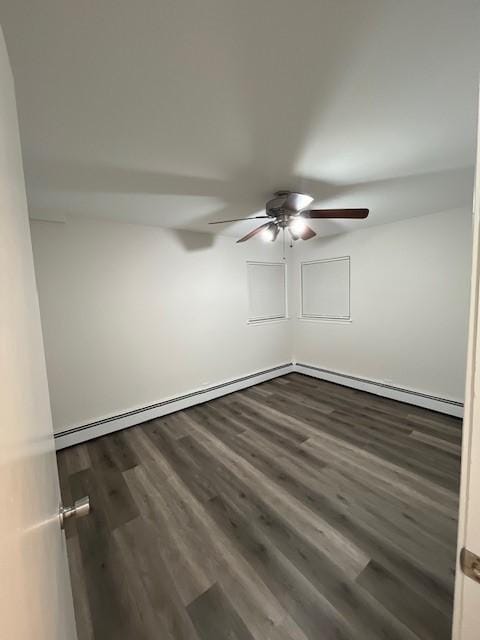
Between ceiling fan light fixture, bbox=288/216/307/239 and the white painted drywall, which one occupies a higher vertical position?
ceiling fan light fixture, bbox=288/216/307/239

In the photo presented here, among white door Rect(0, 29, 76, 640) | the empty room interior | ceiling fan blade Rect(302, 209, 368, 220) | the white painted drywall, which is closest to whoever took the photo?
white door Rect(0, 29, 76, 640)

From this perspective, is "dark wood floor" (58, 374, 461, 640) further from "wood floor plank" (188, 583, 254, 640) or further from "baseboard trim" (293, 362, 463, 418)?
A: "baseboard trim" (293, 362, 463, 418)

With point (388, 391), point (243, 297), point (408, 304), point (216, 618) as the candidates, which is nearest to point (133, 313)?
point (243, 297)

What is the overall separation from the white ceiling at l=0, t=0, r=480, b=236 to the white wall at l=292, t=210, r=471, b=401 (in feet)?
3.34

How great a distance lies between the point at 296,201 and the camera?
205 centimetres

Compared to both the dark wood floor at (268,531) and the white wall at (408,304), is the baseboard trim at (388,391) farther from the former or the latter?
the dark wood floor at (268,531)

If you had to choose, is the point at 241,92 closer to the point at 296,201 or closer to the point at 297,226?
the point at 296,201

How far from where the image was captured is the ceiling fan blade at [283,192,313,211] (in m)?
Result: 2.02

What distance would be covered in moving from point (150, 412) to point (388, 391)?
10.1ft

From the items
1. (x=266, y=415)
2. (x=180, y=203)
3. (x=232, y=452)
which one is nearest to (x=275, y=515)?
(x=232, y=452)

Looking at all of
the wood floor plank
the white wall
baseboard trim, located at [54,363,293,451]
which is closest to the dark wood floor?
the wood floor plank

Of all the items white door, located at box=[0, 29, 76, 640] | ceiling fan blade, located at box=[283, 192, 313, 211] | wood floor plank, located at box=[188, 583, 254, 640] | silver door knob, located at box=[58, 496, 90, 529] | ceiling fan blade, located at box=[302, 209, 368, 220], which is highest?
ceiling fan blade, located at box=[283, 192, 313, 211]

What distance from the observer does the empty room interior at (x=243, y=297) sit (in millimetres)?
915

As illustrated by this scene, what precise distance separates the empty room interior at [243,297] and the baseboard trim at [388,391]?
0.10 ft
